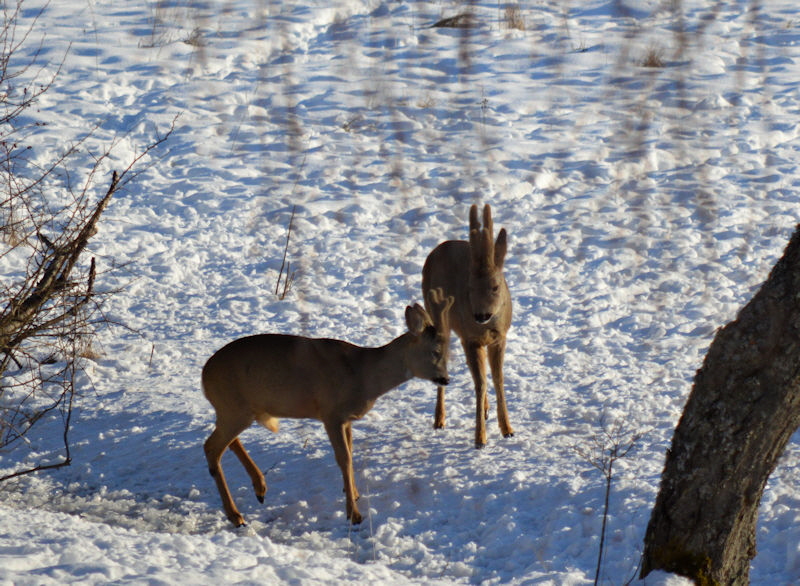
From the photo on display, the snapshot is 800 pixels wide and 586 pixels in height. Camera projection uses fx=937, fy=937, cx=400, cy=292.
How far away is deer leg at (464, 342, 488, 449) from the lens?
8.23 metres

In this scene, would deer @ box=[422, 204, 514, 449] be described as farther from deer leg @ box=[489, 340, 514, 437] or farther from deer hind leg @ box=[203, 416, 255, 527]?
deer hind leg @ box=[203, 416, 255, 527]

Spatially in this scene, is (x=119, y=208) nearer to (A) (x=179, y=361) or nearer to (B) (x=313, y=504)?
(A) (x=179, y=361)

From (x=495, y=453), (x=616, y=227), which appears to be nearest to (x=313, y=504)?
(x=495, y=453)

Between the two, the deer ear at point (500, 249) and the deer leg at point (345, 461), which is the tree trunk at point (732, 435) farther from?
the deer ear at point (500, 249)

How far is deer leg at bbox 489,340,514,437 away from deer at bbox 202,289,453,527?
3.61ft

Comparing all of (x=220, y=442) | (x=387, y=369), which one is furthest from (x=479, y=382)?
(x=220, y=442)

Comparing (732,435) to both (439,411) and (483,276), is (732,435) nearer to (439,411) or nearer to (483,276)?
(483,276)

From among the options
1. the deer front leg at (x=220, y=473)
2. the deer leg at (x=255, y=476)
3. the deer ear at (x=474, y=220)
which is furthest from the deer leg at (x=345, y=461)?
the deer ear at (x=474, y=220)

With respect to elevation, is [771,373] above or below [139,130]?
above

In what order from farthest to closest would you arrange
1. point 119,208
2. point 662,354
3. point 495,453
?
point 119,208 < point 662,354 < point 495,453

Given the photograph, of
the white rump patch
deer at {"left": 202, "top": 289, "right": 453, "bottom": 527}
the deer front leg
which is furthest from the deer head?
the deer front leg

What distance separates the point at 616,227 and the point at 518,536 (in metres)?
5.92

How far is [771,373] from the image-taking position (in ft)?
14.4

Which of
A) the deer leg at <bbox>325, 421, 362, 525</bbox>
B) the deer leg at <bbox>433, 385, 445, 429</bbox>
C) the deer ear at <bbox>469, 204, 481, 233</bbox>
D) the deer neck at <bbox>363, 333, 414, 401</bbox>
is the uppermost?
the deer ear at <bbox>469, 204, 481, 233</bbox>
